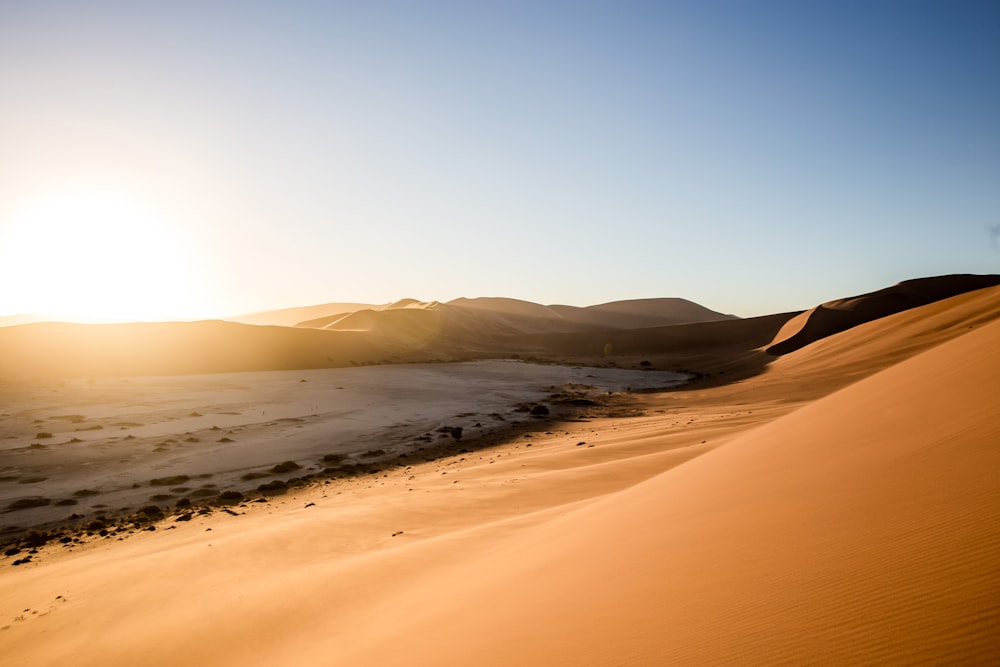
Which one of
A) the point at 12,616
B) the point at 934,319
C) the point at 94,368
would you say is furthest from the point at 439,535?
the point at 94,368

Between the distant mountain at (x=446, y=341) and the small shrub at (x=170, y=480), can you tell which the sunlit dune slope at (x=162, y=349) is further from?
the small shrub at (x=170, y=480)

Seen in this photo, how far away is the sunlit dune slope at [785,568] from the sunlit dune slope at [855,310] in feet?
110

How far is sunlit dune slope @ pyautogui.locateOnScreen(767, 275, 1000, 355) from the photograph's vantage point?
37.3 m

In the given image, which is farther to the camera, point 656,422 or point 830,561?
point 656,422

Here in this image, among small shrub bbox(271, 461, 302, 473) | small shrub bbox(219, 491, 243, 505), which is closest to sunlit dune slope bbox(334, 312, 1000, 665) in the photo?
small shrub bbox(219, 491, 243, 505)

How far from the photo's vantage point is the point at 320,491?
9.91 m

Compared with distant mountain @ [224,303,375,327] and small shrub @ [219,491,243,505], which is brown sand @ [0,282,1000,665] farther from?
distant mountain @ [224,303,375,327]

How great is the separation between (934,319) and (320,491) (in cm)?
2292

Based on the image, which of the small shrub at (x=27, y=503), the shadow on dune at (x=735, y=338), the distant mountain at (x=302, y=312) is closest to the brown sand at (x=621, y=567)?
the small shrub at (x=27, y=503)

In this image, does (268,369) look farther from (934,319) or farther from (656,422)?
(934,319)

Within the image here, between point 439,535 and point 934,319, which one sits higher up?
point 934,319

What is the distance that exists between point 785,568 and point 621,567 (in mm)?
1052

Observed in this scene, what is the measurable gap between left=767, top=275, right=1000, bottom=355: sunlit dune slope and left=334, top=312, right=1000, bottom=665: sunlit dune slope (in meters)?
33.6

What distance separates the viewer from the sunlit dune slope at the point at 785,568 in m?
1.59
